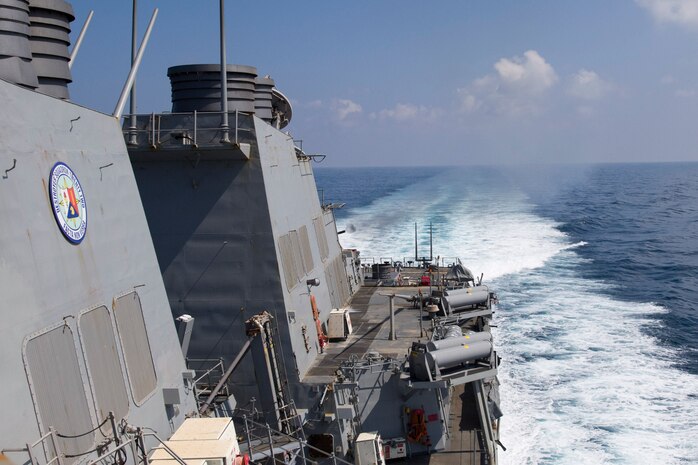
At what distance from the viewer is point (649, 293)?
46188 millimetres

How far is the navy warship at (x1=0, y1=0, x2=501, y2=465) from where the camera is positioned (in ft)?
27.8

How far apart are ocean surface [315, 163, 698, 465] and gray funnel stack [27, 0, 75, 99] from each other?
59.7 ft

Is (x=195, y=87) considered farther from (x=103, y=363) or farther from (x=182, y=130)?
(x=103, y=363)

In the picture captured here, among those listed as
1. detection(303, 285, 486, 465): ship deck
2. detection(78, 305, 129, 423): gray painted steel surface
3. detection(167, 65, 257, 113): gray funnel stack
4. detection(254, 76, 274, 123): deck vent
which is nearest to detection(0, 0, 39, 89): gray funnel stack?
detection(78, 305, 129, 423): gray painted steel surface

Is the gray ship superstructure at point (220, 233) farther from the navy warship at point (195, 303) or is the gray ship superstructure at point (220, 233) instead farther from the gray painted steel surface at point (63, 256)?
the gray painted steel surface at point (63, 256)

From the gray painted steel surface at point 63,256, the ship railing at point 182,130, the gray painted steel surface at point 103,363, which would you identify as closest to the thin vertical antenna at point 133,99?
the ship railing at point 182,130

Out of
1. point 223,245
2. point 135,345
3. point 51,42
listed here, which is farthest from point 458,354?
point 51,42

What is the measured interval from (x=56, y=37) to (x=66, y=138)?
2.29m

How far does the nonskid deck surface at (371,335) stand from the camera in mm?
19592

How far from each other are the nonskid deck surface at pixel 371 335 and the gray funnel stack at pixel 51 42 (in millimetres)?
10354

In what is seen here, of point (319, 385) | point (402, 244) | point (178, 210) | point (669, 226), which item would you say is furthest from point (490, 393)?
point (669, 226)

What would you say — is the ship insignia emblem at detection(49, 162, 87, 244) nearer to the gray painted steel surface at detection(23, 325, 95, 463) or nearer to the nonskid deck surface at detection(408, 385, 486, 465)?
the gray painted steel surface at detection(23, 325, 95, 463)

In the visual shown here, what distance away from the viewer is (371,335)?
22.9 meters

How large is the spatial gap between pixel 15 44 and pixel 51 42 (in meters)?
1.45
